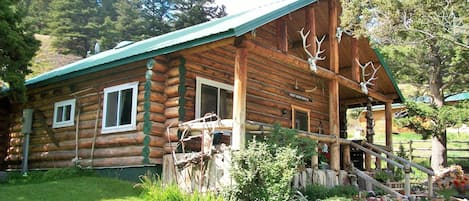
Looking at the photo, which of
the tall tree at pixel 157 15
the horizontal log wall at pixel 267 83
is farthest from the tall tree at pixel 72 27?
the horizontal log wall at pixel 267 83

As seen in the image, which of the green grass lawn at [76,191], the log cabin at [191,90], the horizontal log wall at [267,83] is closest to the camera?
the green grass lawn at [76,191]

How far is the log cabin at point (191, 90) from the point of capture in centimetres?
1168

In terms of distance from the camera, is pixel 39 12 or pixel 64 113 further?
pixel 39 12

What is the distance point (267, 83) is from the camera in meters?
15.5

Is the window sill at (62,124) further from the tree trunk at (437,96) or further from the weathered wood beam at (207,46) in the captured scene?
the tree trunk at (437,96)

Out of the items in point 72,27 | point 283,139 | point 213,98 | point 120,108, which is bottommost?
point 283,139

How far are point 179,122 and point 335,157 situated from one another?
181 inches

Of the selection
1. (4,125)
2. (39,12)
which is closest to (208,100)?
(4,125)

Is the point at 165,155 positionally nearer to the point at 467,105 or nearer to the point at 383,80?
the point at 383,80

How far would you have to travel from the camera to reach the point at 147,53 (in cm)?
1184

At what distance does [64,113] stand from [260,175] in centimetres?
842

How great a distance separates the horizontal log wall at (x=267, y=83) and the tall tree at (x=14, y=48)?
5.44 metres

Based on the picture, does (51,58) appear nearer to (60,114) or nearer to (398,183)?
(60,114)

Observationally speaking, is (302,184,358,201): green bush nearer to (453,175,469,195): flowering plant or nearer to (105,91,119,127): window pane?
(105,91,119,127): window pane
